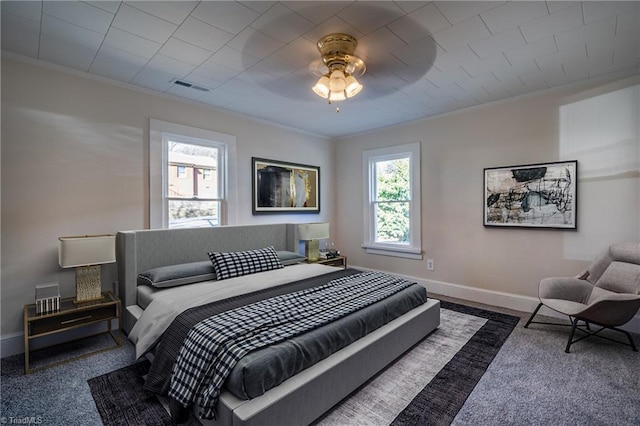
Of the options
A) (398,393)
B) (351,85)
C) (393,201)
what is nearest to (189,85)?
(351,85)

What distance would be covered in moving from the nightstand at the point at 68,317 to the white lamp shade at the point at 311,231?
2.35 m

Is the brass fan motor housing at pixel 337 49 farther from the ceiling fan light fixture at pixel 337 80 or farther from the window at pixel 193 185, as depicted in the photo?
the window at pixel 193 185

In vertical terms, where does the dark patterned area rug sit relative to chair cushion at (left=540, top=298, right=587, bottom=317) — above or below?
below

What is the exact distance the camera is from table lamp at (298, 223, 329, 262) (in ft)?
14.3

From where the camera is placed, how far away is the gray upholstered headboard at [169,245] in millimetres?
2867

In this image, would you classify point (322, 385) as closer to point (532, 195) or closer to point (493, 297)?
point (493, 297)

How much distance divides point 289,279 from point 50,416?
1917 millimetres

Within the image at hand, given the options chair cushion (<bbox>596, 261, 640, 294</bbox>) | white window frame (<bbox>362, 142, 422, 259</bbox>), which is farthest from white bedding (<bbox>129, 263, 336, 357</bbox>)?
chair cushion (<bbox>596, 261, 640, 294</bbox>)

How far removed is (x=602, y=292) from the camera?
109 inches

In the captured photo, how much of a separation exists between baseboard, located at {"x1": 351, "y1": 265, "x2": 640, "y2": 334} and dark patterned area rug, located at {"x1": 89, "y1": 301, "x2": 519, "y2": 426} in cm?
110

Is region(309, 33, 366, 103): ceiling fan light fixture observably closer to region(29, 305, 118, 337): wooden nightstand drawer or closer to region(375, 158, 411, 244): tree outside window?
region(375, 158, 411, 244): tree outside window

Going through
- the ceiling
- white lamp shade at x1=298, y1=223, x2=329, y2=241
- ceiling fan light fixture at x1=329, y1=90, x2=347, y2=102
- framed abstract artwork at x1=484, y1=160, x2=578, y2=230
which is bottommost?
white lamp shade at x1=298, y1=223, x2=329, y2=241

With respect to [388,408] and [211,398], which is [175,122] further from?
[388,408]

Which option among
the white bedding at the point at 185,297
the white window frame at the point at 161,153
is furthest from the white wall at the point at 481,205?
the white window frame at the point at 161,153
